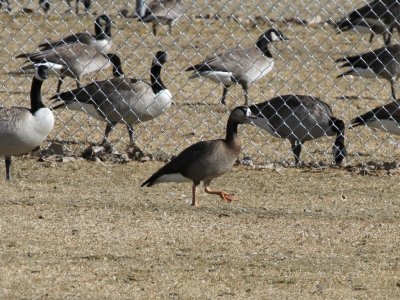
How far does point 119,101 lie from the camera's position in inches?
347

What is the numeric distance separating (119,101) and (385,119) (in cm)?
208

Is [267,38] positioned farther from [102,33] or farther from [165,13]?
[165,13]

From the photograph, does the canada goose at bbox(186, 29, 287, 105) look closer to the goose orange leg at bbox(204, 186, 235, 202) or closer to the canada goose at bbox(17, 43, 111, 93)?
the canada goose at bbox(17, 43, 111, 93)

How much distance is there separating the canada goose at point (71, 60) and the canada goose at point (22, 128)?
2933 millimetres

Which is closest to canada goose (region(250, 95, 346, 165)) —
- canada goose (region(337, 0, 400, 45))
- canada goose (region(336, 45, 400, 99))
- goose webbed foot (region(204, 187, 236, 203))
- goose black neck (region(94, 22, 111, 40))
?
goose webbed foot (region(204, 187, 236, 203))

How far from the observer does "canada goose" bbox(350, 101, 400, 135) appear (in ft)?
28.0

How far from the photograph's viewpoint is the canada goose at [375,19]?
44.3 ft

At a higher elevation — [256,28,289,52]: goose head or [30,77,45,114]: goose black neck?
[256,28,289,52]: goose head

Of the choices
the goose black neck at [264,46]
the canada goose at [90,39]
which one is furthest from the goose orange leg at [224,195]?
the goose black neck at [264,46]

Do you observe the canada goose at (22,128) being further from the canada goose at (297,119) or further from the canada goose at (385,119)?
the canada goose at (385,119)

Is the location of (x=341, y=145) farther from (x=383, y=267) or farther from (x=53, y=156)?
(x=383, y=267)

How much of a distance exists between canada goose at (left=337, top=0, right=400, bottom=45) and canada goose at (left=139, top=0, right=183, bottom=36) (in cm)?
217

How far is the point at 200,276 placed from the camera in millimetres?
5004

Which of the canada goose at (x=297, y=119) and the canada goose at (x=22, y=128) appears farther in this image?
the canada goose at (x=297, y=119)
